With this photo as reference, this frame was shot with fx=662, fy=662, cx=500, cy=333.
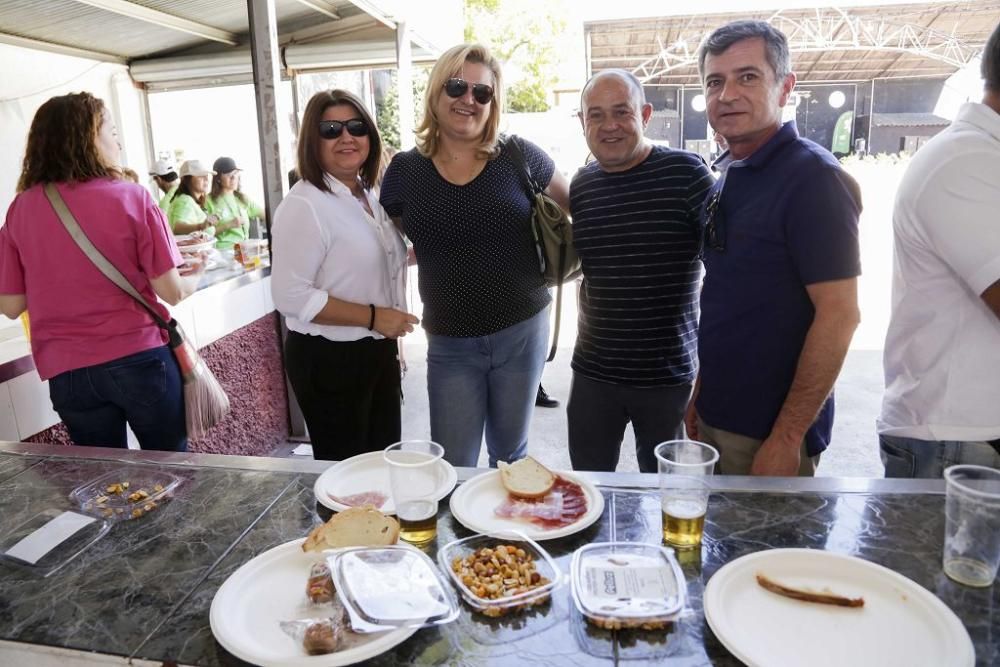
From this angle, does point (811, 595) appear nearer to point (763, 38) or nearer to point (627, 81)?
point (763, 38)

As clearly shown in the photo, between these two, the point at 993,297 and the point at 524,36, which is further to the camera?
the point at 524,36

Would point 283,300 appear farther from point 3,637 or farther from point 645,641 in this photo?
point 645,641

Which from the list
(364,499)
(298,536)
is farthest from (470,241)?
(298,536)

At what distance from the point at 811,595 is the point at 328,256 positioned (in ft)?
5.22

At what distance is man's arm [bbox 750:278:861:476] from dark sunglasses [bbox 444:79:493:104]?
1133mm

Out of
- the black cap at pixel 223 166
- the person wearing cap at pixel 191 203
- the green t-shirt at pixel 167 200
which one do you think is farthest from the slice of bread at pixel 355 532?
the black cap at pixel 223 166

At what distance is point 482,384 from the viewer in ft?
7.20

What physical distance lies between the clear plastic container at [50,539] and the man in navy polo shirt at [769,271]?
54.5 inches

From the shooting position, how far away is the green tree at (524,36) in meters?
18.1

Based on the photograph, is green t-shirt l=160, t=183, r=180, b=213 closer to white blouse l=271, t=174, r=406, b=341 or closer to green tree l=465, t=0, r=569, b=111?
white blouse l=271, t=174, r=406, b=341

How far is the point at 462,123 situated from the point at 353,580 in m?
1.51

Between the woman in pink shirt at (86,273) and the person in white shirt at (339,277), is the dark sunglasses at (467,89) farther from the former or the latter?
the woman in pink shirt at (86,273)

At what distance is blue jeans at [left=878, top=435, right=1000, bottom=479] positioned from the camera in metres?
1.38

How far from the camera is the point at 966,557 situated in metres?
0.98
